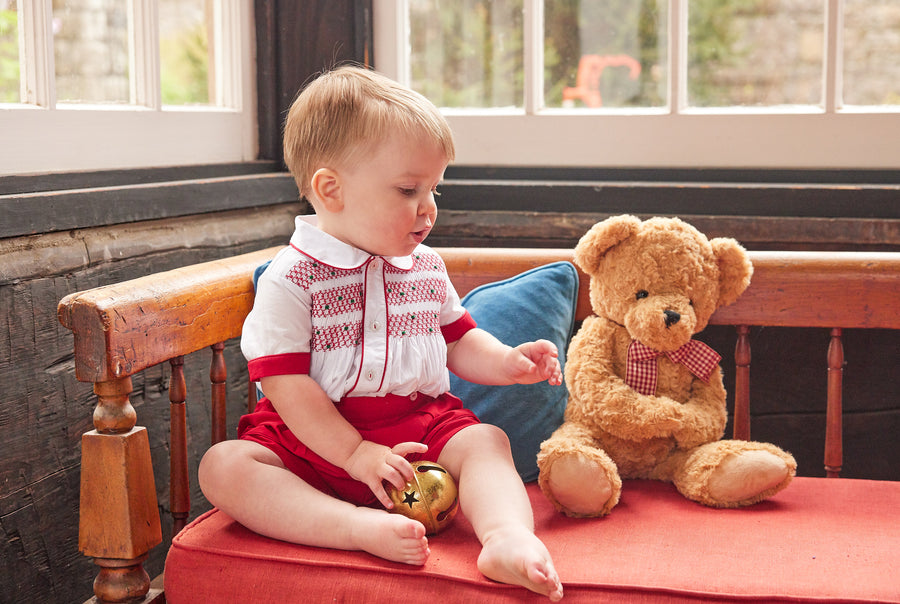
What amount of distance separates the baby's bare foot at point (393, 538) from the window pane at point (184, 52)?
0.93 meters

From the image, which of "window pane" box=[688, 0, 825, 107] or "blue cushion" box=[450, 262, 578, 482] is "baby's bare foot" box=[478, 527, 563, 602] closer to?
"blue cushion" box=[450, 262, 578, 482]

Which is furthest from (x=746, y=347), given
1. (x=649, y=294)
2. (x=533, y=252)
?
(x=533, y=252)

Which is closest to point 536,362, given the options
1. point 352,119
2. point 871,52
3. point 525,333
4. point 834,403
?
point 525,333

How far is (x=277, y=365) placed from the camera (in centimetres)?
110

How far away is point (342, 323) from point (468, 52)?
35.1 inches

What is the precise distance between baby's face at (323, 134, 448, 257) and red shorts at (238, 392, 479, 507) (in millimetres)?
200

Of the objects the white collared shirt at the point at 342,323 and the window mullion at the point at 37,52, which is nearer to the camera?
the white collared shirt at the point at 342,323

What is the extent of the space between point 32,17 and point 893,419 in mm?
1550

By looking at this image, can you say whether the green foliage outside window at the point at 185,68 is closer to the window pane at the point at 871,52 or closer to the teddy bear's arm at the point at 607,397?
the teddy bear's arm at the point at 607,397

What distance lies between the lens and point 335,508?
103 cm

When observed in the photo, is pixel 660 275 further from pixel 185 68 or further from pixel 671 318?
pixel 185 68

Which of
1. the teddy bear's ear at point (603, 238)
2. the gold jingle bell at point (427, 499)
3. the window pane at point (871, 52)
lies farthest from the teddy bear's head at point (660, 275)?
the window pane at point (871, 52)

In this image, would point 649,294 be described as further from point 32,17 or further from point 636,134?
point 32,17

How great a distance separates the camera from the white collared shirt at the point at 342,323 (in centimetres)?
111
